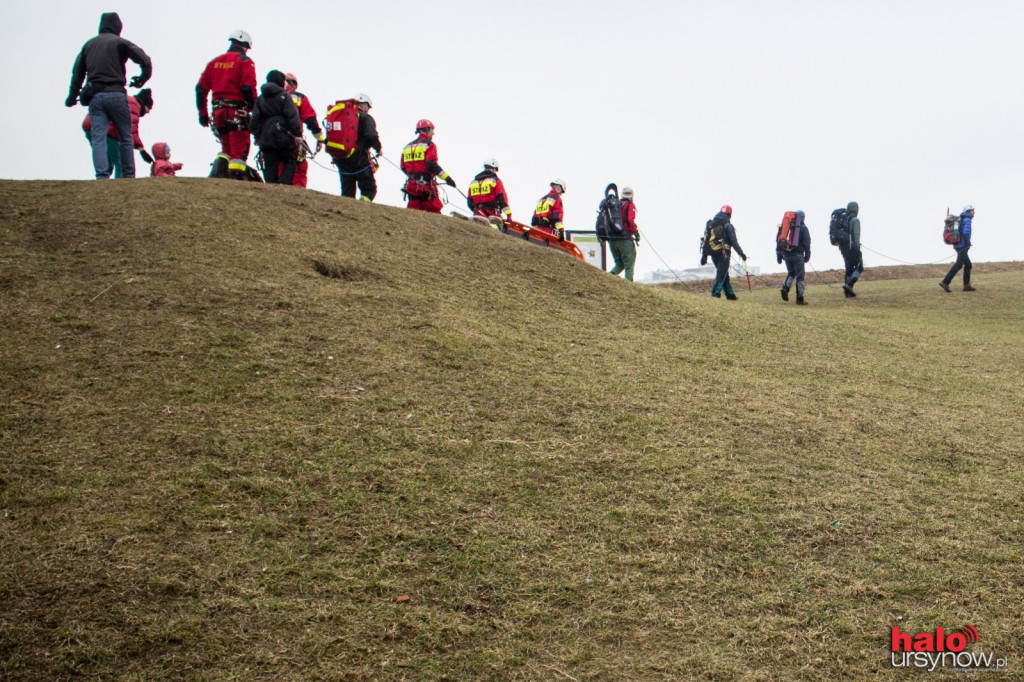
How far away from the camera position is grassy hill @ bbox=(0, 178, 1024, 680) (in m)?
3.68

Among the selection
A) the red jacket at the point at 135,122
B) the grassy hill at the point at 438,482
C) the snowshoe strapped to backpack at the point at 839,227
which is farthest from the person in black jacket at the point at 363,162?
the snowshoe strapped to backpack at the point at 839,227

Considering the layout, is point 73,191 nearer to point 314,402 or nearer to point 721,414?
point 314,402

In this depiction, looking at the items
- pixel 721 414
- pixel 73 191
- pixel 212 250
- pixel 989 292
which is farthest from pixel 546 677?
pixel 989 292

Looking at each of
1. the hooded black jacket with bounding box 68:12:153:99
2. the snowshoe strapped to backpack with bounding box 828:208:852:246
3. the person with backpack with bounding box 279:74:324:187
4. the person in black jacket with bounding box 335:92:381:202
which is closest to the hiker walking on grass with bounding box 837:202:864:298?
the snowshoe strapped to backpack with bounding box 828:208:852:246

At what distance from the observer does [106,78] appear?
32.9 feet

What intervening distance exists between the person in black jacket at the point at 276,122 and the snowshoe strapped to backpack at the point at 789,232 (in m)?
8.97

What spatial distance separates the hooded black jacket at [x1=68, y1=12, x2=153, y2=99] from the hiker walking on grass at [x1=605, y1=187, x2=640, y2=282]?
8.63 meters

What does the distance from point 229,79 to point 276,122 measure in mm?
788

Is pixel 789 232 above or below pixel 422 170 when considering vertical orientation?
below

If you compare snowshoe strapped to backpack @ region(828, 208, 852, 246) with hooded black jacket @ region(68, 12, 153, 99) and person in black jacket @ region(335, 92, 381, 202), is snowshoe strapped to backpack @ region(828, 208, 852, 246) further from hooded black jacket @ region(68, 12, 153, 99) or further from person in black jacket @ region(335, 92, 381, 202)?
hooded black jacket @ region(68, 12, 153, 99)

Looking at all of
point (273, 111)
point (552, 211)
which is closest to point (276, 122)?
point (273, 111)

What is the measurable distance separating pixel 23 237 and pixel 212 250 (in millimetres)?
1829

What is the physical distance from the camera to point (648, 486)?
5027 mm

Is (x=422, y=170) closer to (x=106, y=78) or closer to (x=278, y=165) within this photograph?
(x=278, y=165)
